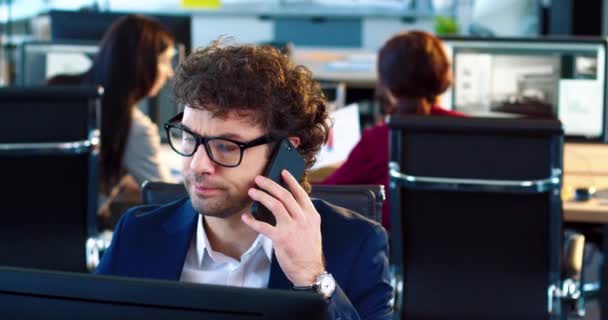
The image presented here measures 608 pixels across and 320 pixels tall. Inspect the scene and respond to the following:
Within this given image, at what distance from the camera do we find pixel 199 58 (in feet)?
5.52

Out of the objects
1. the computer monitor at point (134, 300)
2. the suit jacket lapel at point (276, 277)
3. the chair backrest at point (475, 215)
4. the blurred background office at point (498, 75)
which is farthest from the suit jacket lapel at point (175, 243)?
the blurred background office at point (498, 75)

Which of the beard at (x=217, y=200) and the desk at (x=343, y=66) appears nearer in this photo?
the beard at (x=217, y=200)

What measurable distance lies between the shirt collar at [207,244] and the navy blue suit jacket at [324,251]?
0.6 inches

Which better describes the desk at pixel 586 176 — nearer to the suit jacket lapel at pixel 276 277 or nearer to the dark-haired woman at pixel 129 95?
the dark-haired woman at pixel 129 95

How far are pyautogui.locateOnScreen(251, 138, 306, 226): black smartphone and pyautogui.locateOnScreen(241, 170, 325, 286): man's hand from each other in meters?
0.04

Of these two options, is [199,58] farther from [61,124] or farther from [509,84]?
[509,84]

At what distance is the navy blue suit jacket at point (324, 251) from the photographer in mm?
1639

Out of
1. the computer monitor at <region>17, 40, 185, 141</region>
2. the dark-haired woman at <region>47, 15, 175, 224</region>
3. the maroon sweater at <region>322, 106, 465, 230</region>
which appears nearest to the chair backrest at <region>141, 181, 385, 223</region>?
the maroon sweater at <region>322, 106, 465, 230</region>

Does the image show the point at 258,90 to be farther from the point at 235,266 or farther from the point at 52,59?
the point at 52,59

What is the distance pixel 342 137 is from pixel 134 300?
3062 mm

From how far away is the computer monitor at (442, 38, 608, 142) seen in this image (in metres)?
3.89

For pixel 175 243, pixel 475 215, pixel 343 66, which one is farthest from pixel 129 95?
pixel 343 66

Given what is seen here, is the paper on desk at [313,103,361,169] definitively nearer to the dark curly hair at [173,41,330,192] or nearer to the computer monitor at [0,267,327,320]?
the dark curly hair at [173,41,330,192]

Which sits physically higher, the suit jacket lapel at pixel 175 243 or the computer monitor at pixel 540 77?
the computer monitor at pixel 540 77
